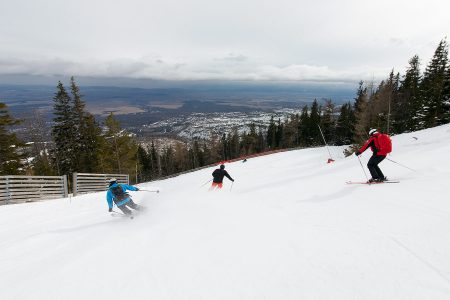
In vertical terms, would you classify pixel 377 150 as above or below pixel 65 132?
above


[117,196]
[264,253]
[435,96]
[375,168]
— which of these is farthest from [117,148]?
[435,96]

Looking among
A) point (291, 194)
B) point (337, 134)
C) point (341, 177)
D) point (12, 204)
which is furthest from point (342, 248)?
point (337, 134)

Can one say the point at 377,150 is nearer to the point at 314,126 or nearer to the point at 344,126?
the point at 344,126

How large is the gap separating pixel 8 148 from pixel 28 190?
15.3 m

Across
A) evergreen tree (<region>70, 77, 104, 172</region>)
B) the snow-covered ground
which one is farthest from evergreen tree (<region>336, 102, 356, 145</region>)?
the snow-covered ground

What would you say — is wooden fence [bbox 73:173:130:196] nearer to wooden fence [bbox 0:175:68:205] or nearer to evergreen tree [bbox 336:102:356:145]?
wooden fence [bbox 0:175:68:205]

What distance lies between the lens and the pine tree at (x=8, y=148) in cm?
2488

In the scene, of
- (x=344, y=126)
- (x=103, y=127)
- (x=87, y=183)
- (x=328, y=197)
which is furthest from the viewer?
(x=344, y=126)

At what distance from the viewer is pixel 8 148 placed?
2528 centimetres

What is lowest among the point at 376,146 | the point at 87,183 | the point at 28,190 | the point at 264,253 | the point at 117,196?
the point at 87,183

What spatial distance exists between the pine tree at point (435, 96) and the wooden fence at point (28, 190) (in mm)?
40515

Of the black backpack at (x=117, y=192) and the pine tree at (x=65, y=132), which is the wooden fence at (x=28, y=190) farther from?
the pine tree at (x=65, y=132)

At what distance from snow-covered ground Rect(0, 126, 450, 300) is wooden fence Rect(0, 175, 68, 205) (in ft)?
18.1

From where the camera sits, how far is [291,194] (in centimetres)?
927
